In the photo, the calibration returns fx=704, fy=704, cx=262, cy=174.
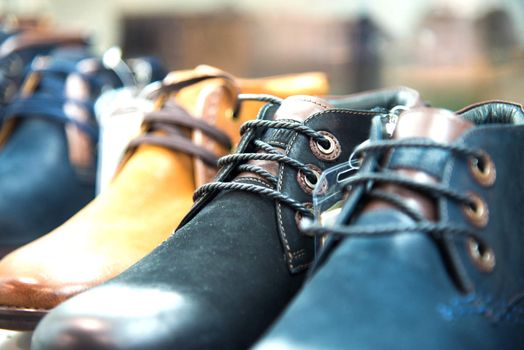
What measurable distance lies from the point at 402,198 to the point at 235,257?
151 mm

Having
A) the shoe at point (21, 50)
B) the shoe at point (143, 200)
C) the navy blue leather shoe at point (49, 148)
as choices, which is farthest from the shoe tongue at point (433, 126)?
the shoe at point (21, 50)

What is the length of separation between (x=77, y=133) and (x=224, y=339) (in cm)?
72

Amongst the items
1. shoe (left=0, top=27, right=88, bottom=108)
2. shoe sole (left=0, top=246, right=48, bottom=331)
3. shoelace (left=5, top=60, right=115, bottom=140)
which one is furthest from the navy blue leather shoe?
shoe sole (left=0, top=246, right=48, bottom=331)

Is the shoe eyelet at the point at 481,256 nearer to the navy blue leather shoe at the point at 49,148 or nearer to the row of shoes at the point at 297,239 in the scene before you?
the row of shoes at the point at 297,239

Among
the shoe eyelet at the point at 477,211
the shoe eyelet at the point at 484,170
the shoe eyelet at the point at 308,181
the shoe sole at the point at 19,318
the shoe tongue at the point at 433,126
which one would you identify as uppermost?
the shoe tongue at the point at 433,126

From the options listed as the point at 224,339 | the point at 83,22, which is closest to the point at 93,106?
the point at 224,339

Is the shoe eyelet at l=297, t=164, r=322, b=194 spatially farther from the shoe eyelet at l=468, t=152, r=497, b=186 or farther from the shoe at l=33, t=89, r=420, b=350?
the shoe eyelet at l=468, t=152, r=497, b=186

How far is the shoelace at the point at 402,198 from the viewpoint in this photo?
0.46m

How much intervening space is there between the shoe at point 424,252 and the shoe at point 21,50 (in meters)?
Result: 1.02

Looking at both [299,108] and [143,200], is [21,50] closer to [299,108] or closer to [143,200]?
[143,200]

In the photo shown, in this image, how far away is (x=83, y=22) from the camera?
2.01 m

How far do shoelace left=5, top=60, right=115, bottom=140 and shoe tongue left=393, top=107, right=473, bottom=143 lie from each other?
73 centimetres

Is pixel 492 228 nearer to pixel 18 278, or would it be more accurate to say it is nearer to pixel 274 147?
pixel 274 147

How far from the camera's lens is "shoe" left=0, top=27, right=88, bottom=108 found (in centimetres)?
137
